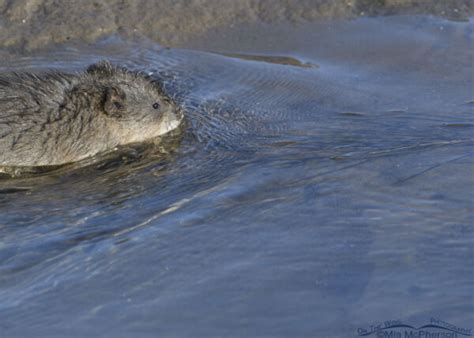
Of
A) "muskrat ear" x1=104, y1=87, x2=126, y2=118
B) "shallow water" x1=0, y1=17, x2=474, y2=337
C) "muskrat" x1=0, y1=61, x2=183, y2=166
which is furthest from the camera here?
"muskrat ear" x1=104, y1=87, x2=126, y2=118

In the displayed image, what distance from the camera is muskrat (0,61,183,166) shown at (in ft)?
21.4

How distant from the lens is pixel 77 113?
6902 millimetres

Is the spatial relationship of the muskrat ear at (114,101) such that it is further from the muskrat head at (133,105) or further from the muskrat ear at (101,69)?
the muskrat ear at (101,69)

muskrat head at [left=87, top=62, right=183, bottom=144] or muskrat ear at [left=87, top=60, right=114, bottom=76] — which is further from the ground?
muskrat ear at [left=87, top=60, right=114, bottom=76]

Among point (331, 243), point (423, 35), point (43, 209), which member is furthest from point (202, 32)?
point (331, 243)

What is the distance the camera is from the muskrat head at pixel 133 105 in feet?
23.4

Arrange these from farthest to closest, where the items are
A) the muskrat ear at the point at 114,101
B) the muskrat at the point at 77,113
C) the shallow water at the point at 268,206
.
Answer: the muskrat ear at the point at 114,101 → the muskrat at the point at 77,113 → the shallow water at the point at 268,206

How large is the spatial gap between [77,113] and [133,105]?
574 millimetres

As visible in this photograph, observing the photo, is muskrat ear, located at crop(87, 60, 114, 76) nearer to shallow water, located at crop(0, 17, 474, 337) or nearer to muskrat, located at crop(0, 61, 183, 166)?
muskrat, located at crop(0, 61, 183, 166)

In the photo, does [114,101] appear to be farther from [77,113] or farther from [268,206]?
[268,206]

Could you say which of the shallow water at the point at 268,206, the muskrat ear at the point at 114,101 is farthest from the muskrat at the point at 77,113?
the shallow water at the point at 268,206

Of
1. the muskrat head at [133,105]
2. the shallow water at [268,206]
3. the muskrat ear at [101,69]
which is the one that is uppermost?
the muskrat ear at [101,69]

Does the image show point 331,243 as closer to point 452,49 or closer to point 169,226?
point 169,226

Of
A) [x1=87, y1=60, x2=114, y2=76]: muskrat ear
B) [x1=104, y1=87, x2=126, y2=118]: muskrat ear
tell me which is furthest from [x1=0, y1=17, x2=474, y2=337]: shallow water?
[x1=87, y1=60, x2=114, y2=76]: muskrat ear
